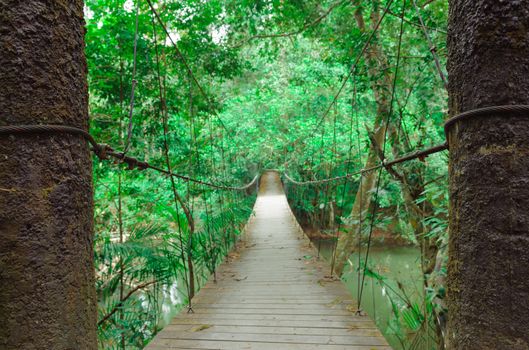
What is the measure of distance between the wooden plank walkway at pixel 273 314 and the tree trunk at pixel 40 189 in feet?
3.56

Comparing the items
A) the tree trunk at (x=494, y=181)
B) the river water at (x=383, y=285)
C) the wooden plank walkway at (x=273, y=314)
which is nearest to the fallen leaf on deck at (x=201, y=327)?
the wooden plank walkway at (x=273, y=314)

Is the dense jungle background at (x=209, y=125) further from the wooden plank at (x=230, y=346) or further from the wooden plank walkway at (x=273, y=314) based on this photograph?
the wooden plank at (x=230, y=346)

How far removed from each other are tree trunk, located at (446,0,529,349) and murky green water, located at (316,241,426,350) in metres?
3.49

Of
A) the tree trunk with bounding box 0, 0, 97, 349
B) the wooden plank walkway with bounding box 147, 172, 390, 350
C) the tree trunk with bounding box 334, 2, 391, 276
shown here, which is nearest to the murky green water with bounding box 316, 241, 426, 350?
the tree trunk with bounding box 334, 2, 391, 276

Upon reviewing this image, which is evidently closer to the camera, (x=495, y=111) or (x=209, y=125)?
(x=495, y=111)

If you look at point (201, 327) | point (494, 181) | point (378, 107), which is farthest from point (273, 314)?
point (378, 107)

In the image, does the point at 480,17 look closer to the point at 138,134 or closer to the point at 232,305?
the point at 232,305

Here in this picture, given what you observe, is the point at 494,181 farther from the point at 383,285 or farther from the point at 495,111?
the point at 383,285

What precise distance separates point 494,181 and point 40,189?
67cm

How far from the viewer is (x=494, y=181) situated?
1.68ft

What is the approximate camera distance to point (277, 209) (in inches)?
252

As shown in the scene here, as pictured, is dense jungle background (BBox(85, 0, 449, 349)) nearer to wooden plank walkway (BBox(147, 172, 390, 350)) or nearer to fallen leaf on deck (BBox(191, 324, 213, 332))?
wooden plank walkway (BBox(147, 172, 390, 350))

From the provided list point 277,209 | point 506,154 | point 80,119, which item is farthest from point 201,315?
point 277,209

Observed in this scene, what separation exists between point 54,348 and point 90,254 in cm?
15
